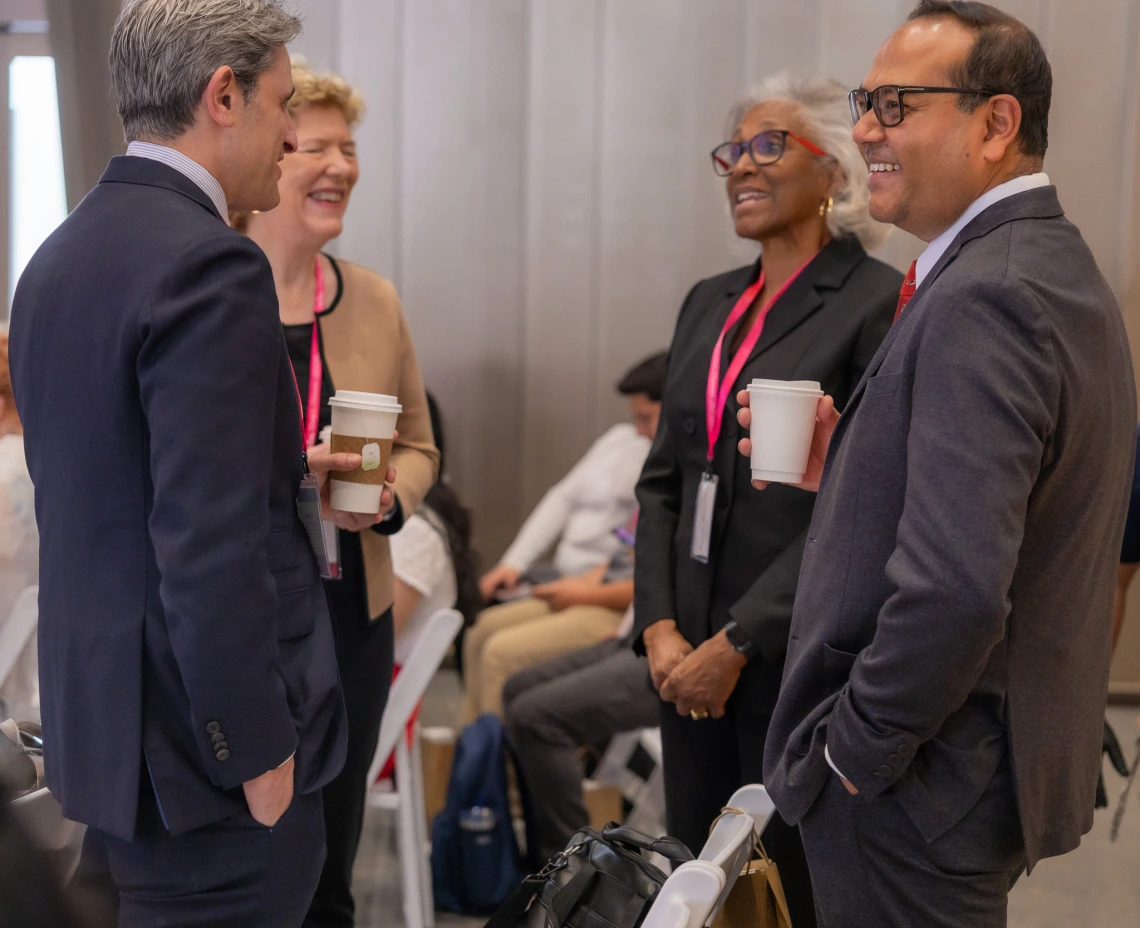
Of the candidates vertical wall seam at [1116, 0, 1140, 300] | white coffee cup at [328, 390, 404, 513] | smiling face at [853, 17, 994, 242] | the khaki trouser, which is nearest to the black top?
white coffee cup at [328, 390, 404, 513]

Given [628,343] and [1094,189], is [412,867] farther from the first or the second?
[1094,189]

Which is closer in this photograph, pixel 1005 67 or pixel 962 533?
pixel 962 533

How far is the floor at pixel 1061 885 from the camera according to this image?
2865 mm

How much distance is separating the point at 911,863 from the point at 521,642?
7.80 feet

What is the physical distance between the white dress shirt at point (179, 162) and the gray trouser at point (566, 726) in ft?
6.96

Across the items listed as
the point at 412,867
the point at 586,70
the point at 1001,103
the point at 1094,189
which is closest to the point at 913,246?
the point at 1094,189

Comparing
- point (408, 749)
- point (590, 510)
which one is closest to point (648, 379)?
point (590, 510)

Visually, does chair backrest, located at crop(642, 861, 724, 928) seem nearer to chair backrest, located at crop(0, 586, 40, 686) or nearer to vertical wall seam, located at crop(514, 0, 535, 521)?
chair backrest, located at crop(0, 586, 40, 686)

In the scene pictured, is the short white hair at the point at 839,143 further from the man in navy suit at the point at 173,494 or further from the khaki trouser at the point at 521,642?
the khaki trouser at the point at 521,642

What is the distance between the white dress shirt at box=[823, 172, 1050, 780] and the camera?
1.26m

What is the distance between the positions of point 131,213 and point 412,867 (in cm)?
204

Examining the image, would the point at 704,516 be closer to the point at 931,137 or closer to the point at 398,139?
the point at 931,137

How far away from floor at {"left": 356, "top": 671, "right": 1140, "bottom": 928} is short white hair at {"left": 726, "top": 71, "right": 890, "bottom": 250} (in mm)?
1826

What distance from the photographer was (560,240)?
4656mm
